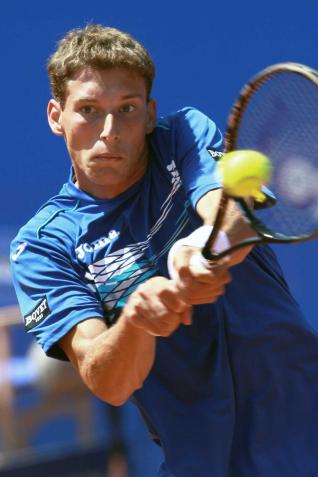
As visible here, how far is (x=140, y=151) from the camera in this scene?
259cm

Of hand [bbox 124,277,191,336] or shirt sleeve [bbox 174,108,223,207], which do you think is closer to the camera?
hand [bbox 124,277,191,336]

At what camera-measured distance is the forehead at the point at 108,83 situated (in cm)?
258

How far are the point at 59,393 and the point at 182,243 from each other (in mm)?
1729

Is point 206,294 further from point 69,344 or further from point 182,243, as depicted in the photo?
point 69,344

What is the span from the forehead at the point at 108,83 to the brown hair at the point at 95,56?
0.04ft

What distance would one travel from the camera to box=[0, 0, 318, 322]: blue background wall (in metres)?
3.91

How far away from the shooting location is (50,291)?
8.40 ft

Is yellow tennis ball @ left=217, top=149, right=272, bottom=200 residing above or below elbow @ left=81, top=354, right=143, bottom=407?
above

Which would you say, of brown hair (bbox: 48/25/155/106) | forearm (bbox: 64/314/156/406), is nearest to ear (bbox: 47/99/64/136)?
brown hair (bbox: 48/25/155/106)

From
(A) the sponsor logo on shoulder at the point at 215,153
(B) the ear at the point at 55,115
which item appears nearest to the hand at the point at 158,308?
(A) the sponsor logo on shoulder at the point at 215,153

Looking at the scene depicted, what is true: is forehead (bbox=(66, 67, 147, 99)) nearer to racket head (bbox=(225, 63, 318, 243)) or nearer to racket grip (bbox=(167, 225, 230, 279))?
racket head (bbox=(225, 63, 318, 243))

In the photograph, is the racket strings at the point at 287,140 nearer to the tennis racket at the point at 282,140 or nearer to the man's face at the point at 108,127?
the tennis racket at the point at 282,140

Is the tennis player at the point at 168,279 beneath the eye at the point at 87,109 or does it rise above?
beneath

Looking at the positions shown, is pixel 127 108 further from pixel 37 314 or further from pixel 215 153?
pixel 37 314
